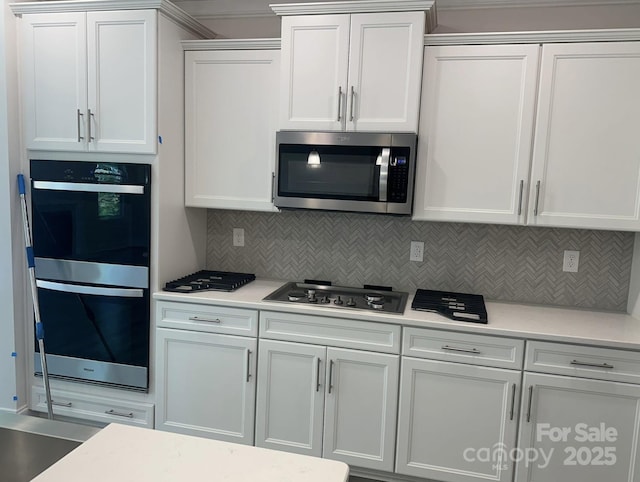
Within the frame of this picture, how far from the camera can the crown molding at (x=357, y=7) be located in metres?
2.34

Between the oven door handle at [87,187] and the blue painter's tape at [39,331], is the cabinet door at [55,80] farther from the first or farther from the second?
the blue painter's tape at [39,331]

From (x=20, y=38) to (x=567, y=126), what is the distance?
2938 mm

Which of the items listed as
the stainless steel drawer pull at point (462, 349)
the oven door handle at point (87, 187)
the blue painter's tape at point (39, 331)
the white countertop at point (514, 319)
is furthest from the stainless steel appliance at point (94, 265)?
the stainless steel drawer pull at point (462, 349)

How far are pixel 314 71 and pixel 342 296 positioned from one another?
→ 4.08 feet

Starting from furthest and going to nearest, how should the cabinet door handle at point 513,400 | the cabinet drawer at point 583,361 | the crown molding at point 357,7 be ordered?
1. the crown molding at point 357,7
2. the cabinet door handle at point 513,400
3. the cabinet drawer at point 583,361

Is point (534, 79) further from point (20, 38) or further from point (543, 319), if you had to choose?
point (20, 38)

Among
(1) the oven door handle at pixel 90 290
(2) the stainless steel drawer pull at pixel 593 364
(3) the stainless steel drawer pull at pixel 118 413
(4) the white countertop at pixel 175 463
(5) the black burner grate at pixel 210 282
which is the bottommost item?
(3) the stainless steel drawer pull at pixel 118 413

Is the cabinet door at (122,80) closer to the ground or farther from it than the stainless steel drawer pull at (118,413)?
farther from it

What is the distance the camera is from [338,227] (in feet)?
9.71

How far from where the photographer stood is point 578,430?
2.20 m

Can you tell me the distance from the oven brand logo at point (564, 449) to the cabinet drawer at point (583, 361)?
0.81 ft

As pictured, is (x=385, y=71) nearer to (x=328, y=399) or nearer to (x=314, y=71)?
(x=314, y=71)

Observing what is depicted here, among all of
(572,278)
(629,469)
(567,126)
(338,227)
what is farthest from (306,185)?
(629,469)

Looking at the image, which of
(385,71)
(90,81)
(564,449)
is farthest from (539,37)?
(90,81)
